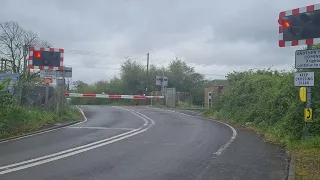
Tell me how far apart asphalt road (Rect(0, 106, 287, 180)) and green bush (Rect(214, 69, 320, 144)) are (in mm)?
1206

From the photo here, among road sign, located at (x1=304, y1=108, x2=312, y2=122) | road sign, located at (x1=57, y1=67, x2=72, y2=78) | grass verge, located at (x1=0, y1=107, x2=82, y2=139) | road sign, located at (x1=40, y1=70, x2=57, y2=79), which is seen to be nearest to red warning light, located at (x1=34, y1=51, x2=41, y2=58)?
road sign, located at (x1=40, y1=70, x2=57, y2=79)

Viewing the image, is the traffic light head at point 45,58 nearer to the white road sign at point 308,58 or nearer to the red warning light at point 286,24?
the red warning light at point 286,24

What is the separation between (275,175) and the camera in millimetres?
7082

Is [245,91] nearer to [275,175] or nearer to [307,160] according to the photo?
[307,160]

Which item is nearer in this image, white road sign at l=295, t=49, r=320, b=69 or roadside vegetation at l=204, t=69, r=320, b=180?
roadside vegetation at l=204, t=69, r=320, b=180

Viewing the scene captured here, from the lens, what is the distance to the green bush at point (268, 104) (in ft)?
37.8

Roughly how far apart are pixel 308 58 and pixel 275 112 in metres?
5.29

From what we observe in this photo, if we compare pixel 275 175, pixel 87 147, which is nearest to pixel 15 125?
pixel 87 147

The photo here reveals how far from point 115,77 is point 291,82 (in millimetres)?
51875

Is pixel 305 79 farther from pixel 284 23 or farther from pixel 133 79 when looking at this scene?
pixel 133 79

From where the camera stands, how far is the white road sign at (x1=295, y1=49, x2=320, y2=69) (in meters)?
10.0

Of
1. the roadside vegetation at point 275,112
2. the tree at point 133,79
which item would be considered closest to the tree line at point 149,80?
the tree at point 133,79

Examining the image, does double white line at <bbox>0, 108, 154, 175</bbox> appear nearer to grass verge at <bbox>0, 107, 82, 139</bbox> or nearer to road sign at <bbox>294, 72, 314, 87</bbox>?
grass verge at <bbox>0, 107, 82, 139</bbox>

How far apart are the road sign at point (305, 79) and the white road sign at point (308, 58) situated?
0.75 feet
